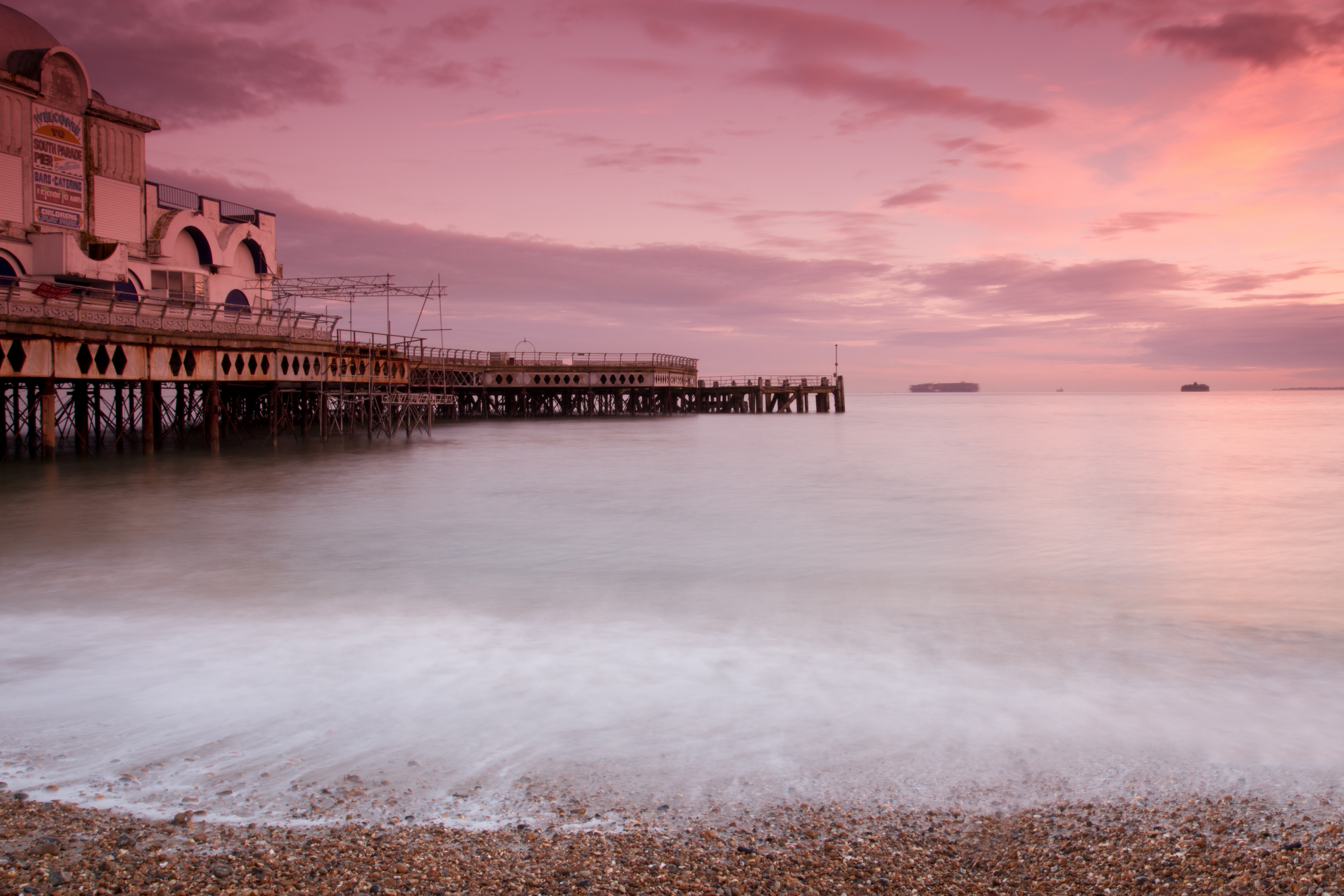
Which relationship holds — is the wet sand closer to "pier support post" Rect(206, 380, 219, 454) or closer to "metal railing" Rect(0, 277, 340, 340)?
"metal railing" Rect(0, 277, 340, 340)

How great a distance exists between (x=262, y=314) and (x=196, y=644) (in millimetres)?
25404

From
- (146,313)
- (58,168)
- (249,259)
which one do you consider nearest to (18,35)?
(58,168)

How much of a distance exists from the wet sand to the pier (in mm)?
22598

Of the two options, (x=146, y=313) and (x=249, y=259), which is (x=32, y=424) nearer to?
(x=146, y=313)

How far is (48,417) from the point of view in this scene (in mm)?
24781

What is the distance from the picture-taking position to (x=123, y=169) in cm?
3309

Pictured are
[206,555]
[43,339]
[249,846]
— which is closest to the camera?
[249,846]

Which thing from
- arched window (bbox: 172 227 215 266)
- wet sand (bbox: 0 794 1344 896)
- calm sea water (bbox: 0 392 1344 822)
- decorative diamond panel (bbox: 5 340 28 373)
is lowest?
calm sea water (bbox: 0 392 1344 822)

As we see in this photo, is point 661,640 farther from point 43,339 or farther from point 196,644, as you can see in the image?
point 43,339

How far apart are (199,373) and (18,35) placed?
12.9 metres

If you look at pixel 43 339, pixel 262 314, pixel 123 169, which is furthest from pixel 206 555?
pixel 123 169

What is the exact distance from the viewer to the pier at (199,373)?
23719 mm

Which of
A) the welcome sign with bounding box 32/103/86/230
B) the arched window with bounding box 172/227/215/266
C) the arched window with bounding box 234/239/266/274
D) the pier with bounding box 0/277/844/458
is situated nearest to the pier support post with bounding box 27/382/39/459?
the pier with bounding box 0/277/844/458

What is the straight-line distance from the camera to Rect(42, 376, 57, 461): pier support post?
24.4 m
